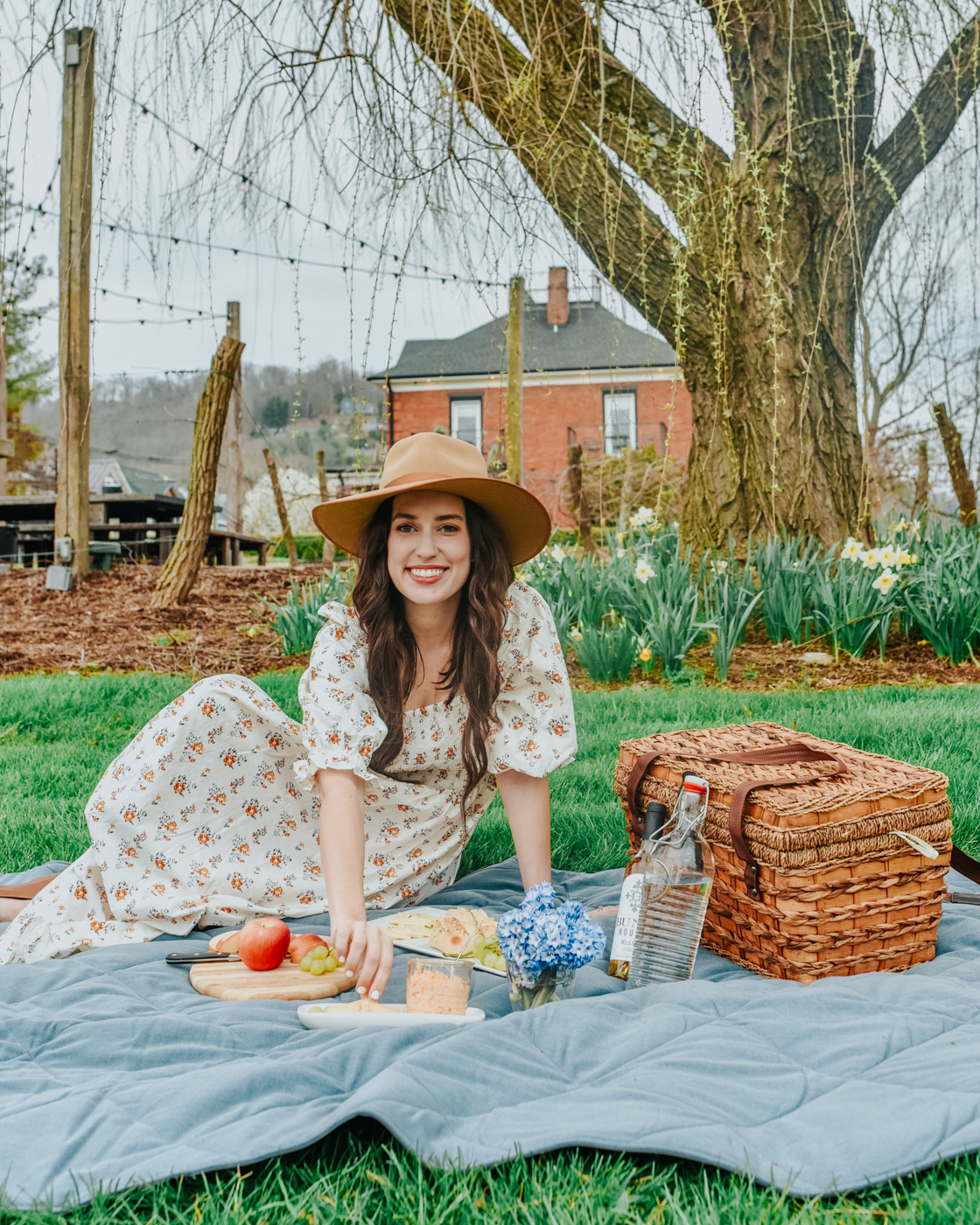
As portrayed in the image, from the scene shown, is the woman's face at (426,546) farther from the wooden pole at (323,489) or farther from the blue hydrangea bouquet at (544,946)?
the wooden pole at (323,489)

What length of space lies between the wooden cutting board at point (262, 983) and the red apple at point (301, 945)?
3cm

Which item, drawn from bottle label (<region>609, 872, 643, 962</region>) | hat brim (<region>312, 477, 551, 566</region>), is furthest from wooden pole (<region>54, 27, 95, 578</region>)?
bottle label (<region>609, 872, 643, 962</region>)

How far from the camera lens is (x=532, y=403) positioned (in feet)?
76.7

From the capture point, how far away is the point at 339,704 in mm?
2238

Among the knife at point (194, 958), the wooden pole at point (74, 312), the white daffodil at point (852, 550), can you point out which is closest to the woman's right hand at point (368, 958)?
the knife at point (194, 958)

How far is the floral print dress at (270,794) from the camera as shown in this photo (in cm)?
226

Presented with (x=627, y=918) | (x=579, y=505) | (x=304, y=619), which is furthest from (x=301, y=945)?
(x=579, y=505)

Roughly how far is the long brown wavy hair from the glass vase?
59 cm

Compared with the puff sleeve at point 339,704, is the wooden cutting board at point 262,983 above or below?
below

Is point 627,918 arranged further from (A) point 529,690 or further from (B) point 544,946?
(A) point 529,690

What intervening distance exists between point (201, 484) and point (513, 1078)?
5.83 metres

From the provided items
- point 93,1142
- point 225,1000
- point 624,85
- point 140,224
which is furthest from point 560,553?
point 93,1142

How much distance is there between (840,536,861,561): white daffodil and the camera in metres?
4.71

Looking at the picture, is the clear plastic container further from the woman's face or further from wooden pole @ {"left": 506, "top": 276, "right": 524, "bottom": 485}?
wooden pole @ {"left": 506, "top": 276, "right": 524, "bottom": 485}
